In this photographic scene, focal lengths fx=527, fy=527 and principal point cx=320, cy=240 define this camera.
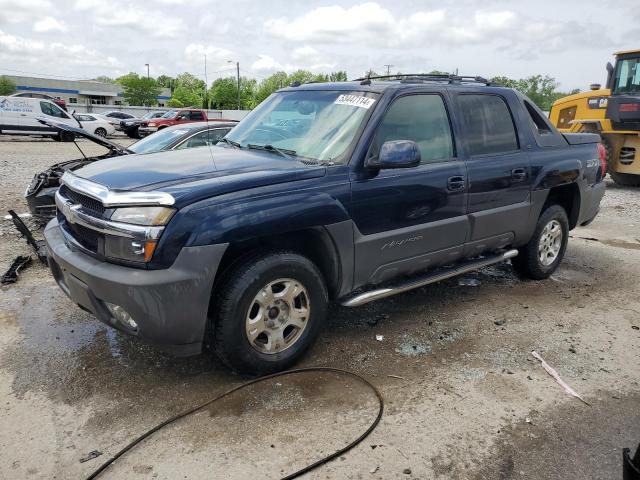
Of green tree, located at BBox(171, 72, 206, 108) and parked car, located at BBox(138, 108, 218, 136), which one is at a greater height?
green tree, located at BBox(171, 72, 206, 108)

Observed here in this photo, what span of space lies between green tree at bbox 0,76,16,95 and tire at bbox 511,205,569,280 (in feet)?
263

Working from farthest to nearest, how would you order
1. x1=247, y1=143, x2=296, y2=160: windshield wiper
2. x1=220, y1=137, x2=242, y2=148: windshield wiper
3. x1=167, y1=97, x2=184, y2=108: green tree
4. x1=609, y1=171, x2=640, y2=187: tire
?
x1=167, y1=97, x2=184, y2=108: green tree → x1=609, y1=171, x2=640, y2=187: tire → x1=220, y1=137, x2=242, y2=148: windshield wiper → x1=247, y1=143, x2=296, y2=160: windshield wiper

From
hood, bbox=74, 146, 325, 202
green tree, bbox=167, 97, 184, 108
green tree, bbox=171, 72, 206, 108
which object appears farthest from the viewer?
green tree, bbox=171, 72, 206, 108

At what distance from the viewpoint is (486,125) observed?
4.59 metres

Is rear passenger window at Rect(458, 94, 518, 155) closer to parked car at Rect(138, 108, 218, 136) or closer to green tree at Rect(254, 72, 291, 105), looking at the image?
parked car at Rect(138, 108, 218, 136)

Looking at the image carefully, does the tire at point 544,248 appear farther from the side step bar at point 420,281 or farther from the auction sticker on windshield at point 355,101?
the auction sticker on windshield at point 355,101

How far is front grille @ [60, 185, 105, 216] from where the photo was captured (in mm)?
3080

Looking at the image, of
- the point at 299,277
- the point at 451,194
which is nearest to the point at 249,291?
the point at 299,277

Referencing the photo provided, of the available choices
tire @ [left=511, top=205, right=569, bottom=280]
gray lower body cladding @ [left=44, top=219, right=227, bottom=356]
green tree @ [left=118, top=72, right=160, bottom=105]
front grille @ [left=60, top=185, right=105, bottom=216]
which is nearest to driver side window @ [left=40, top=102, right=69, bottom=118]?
front grille @ [left=60, top=185, right=105, bottom=216]

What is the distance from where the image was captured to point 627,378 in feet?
11.7

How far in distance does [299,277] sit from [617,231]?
21.4 ft

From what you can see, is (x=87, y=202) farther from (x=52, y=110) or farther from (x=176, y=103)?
(x=176, y=103)

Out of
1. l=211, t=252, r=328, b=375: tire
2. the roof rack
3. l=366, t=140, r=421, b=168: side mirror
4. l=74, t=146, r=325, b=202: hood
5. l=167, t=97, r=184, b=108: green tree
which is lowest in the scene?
l=211, t=252, r=328, b=375: tire

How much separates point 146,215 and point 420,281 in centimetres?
216
